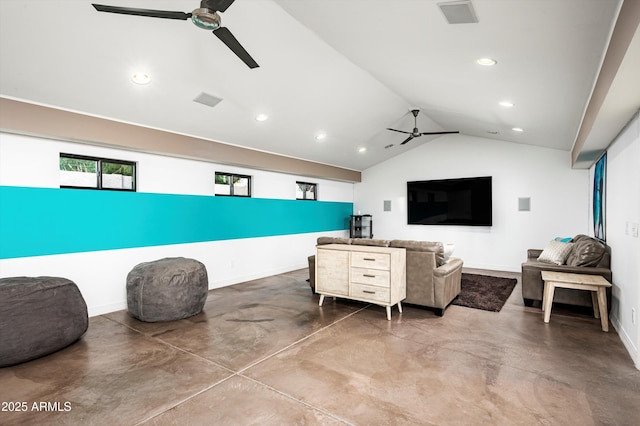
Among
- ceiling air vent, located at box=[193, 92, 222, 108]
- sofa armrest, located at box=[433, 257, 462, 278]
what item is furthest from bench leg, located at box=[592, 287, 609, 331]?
ceiling air vent, located at box=[193, 92, 222, 108]

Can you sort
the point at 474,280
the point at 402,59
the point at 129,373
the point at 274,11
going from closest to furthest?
1. the point at 129,373
2. the point at 274,11
3. the point at 402,59
4. the point at 474,280

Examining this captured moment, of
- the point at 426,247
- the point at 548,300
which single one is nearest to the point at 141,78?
the point at 426,247

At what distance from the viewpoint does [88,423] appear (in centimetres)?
212

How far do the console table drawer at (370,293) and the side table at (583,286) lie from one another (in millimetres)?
1846

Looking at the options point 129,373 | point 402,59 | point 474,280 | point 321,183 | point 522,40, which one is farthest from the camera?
point 321,183

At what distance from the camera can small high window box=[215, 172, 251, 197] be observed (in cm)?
614

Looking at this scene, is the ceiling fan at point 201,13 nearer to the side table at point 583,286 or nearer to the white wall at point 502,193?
the side table at point 583,286

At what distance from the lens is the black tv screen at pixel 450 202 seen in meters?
7.59

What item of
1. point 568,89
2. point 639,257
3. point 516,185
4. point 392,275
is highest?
point 568,89

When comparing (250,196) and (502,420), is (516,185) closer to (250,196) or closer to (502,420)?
(250,196)

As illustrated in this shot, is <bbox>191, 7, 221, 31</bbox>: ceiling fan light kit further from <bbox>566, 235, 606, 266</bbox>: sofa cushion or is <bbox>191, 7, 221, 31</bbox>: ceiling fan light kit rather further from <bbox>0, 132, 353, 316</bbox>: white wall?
<bbox>566, 235, 606, 266</bbox>: sofa cushion

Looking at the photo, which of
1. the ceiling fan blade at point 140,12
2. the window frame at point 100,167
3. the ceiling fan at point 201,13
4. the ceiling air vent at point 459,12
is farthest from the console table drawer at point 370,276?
the window frame at point 100,167

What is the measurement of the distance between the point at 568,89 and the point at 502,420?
3164mm

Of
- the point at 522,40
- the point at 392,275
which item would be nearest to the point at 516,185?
the point at 392,275
